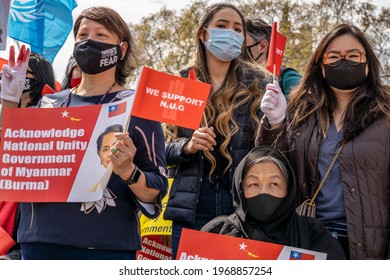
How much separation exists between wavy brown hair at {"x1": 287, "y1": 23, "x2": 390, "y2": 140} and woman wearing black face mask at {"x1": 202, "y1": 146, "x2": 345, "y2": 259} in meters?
0.35

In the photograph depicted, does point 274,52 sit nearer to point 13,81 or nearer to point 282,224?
point 282,224

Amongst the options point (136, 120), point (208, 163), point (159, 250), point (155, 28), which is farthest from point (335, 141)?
point (155, 28)

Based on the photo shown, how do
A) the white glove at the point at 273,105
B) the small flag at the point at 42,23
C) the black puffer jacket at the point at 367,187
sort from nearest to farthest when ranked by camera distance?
the black puffer jacket at the point at 367,187, the white glove at the point at 273,105, the small flag at the point at 42,23

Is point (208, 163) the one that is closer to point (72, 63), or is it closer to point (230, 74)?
point (230, 74)

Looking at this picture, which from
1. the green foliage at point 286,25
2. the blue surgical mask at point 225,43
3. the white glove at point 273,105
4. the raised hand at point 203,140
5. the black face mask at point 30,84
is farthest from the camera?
the green foliage at point 286,25

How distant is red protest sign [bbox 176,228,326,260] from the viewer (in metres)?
3.50

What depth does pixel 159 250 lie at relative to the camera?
16.1 feet

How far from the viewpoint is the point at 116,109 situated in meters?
3.42

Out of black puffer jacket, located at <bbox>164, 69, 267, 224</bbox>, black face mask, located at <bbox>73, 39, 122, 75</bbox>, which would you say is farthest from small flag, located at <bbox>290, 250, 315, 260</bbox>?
black face mask, located at <bbox>73, 39, 122, 75</bbox>

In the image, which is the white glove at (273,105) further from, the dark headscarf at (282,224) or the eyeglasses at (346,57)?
the eyeglasses at (346,57)

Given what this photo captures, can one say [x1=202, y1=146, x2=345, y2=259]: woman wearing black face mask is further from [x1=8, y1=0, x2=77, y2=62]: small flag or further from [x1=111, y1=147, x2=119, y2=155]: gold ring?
[x1=8, y1=0, x2=77, y2=62]: small flag

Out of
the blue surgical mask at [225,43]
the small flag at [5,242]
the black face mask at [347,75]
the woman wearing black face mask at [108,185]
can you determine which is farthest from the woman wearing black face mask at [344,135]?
the small flag at [5,242]

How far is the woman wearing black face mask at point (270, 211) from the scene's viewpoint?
3.63 metres

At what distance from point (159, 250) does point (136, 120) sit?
5.53 feet
